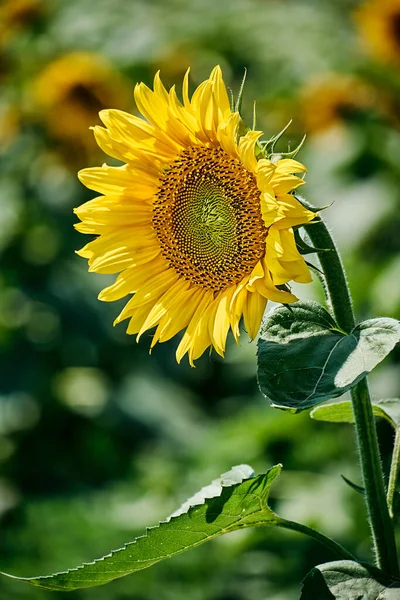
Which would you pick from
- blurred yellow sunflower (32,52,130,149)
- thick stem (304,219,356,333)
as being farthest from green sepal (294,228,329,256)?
blurred yellow sunflower (32,52,130,149)

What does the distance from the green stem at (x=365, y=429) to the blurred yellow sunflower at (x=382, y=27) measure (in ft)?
12.4

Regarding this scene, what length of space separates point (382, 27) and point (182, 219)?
3575 mm

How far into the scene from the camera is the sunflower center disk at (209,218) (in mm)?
1413

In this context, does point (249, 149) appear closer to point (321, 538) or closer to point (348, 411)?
point (348, 411)

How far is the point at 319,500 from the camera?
2504mm

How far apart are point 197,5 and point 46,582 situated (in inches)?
200

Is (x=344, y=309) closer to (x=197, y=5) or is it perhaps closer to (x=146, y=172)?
(x=146, y=172)

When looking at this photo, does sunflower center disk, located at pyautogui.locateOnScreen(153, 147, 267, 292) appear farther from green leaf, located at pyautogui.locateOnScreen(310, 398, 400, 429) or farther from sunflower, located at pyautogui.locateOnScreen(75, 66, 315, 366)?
green leaf, located at pyautogui.locateOnScreen(310, 398, 400, 429)

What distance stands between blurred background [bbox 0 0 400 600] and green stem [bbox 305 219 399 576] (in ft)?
4.76

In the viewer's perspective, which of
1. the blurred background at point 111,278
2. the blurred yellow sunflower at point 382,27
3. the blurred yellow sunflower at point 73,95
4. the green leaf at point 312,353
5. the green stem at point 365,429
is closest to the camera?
the green leaf at point 312,353

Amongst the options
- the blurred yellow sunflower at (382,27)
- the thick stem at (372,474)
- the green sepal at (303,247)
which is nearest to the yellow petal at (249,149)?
the green sepal at (303,247)

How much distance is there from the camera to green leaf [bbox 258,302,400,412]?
1.12 meters

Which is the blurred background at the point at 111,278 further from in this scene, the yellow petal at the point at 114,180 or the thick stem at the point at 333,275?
the thick stem at the point at 333,275

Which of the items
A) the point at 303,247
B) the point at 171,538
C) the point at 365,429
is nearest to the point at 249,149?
the point at 303,247
